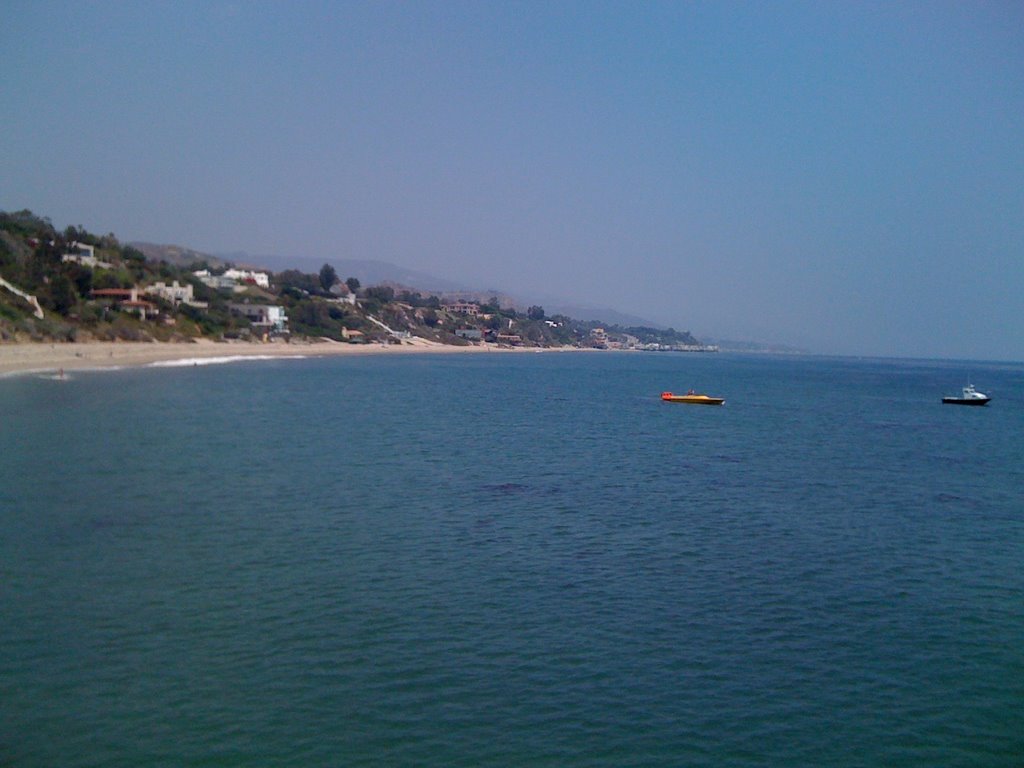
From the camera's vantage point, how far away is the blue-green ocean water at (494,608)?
381 inches

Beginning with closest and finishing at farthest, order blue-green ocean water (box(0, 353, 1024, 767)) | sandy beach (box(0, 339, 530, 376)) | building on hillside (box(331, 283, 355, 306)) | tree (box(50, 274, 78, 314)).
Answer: blue-green ocean water (box(0, 353, 1024, 767)), sandy beach (box(0, 339, 530, 376)), tree (box(50, 274, 78, 314)), building on hillside (box(331, 283, 355, 306))

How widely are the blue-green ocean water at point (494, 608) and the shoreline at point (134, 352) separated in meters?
29.7

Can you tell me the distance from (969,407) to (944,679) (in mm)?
55521

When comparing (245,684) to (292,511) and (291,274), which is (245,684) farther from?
(291,274)

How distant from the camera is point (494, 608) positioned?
13531 millimetres

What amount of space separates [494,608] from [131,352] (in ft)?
223

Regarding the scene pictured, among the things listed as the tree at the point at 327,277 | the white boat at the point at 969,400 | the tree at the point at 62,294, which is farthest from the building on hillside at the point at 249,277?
the white boat at the point at 969,400

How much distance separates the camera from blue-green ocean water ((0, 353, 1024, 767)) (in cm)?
967

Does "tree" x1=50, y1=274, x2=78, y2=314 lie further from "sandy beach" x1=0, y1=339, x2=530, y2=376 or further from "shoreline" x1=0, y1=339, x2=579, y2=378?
"sandy beach" x1=0, y1=339, x2=530, y2=376

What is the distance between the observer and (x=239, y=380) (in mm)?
59281

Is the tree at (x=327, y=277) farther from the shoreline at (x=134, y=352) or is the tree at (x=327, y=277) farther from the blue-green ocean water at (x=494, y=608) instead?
the blue-green ocean water at (x=494, y=608)

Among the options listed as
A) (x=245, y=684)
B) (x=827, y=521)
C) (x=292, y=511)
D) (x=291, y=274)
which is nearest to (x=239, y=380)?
(x=292, y=511)

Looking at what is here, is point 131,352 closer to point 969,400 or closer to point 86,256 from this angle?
point 86,256

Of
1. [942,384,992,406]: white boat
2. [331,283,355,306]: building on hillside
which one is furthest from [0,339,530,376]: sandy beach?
[942,384,992,406]: white boat
